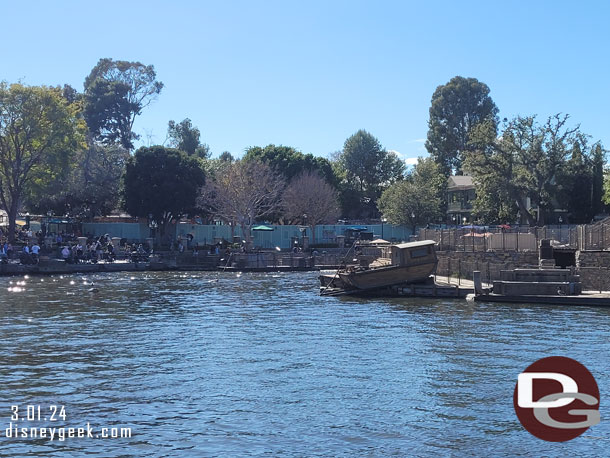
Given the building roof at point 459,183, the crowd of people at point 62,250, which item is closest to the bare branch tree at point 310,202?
the building roof at point 459,183

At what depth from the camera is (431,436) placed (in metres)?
16.3

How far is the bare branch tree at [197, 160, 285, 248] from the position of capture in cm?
7850

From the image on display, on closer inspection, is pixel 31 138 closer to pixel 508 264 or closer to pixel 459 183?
pixel 508 264

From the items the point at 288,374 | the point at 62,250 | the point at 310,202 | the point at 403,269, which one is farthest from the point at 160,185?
the point at 288,374

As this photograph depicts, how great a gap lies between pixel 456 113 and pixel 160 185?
53.7m

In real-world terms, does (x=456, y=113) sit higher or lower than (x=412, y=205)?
higher

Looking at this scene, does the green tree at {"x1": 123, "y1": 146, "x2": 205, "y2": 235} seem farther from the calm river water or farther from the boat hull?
the calm river water

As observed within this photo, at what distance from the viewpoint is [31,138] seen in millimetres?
73438

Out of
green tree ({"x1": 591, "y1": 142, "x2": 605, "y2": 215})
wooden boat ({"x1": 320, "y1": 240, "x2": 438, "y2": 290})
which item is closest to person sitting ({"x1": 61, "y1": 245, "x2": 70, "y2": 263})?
wooden boat ({"x1": 320, "y1": 240, "x2": 438, "y2": 290})

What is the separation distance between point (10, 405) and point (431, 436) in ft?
32.3

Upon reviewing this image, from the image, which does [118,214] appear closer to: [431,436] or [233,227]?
[233,227]

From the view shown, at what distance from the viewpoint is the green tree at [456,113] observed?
117 metres

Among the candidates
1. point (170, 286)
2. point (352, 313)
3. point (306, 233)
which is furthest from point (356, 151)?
point (352, 313)

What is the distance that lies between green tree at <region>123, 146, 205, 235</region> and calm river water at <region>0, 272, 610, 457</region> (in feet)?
134
